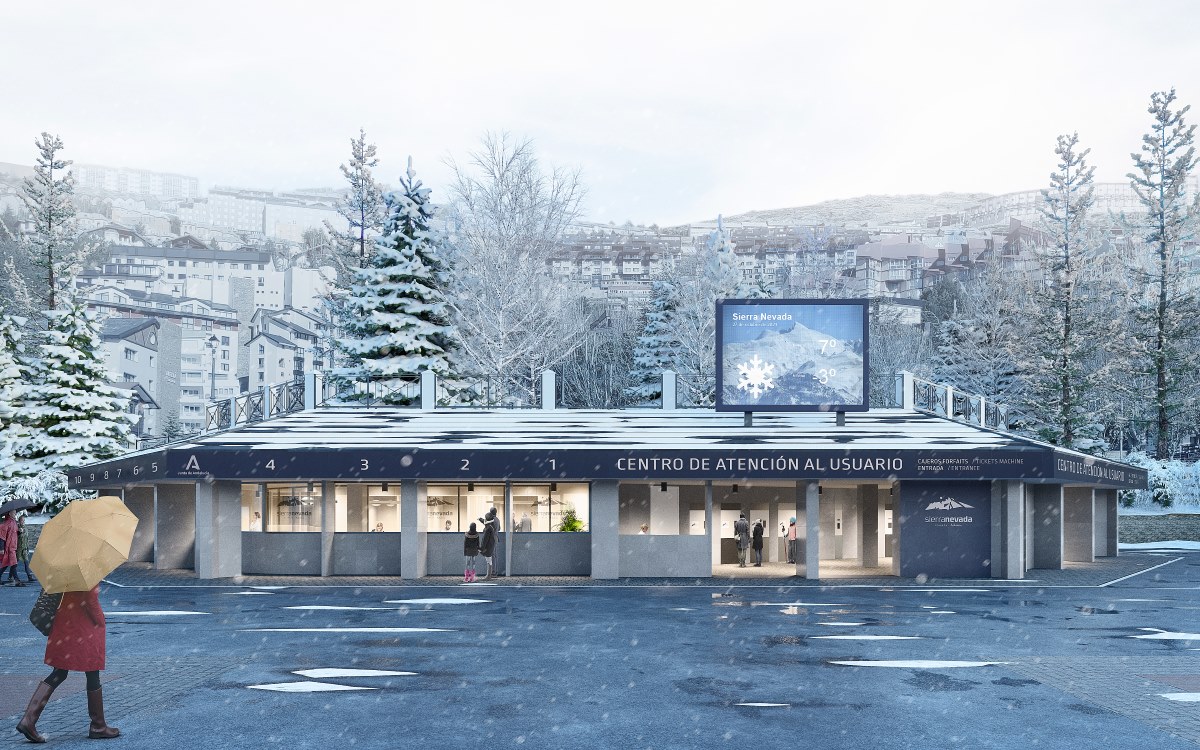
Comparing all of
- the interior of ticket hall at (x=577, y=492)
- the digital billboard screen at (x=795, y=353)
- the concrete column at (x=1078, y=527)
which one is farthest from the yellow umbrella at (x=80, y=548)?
the concrete column at (x=1078, y=527)

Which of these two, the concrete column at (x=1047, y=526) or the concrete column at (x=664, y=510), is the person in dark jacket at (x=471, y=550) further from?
the concrete column at (x=1047, y=526)

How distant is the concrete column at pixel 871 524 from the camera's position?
2908 centimetres

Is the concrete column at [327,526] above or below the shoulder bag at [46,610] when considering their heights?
below

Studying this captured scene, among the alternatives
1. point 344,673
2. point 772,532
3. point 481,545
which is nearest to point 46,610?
point 344,673

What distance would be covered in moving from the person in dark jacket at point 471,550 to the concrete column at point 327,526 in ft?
12.6

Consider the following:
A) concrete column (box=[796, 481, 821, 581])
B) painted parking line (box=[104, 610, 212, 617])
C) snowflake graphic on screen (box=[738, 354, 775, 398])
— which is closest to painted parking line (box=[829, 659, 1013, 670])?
concrete column (box=[796, 481, 821, 581])

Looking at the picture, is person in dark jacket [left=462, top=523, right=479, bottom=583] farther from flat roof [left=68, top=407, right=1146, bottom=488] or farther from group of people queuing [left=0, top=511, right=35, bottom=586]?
group of people queuing [left=0, top=511, right=35, bottom=586]

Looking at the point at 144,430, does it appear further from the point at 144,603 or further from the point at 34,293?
the point at 144,603

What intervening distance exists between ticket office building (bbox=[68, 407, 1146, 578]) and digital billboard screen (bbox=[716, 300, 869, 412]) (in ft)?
2.99

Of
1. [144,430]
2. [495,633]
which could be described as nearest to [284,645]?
[495,633]

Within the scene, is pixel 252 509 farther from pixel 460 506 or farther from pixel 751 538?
pixel 751 538

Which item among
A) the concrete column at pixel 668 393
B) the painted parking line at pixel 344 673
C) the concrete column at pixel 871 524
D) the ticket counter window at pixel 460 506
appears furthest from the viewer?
the concrete column at pixel 668 393

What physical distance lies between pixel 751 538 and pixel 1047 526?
8208 mm

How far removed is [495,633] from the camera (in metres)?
16.1
